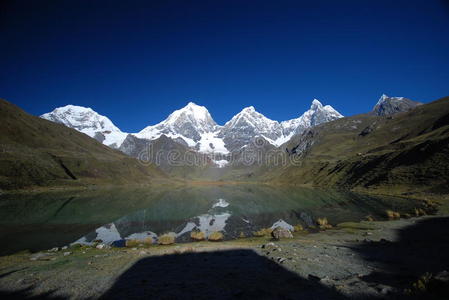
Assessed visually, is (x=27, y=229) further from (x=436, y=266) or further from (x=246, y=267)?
(x=436, y=266)

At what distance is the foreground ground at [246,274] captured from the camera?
11.5 metres

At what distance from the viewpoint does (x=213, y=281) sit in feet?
44.7

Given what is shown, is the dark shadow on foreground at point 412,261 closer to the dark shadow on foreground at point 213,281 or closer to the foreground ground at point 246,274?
the foreground ground at point 246,274

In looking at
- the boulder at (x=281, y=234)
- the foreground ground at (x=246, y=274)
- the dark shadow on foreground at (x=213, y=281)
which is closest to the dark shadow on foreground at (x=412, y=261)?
the foreground ground at (x=246, y=274)

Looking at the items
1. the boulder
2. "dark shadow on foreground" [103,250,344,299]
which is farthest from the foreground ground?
the boulder

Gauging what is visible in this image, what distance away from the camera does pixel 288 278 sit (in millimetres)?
13977

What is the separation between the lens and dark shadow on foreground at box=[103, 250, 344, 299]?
1149cm

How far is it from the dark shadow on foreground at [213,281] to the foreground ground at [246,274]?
44mm

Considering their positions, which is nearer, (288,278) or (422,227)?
(288,278)

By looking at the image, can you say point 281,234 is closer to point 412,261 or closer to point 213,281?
point 412,261

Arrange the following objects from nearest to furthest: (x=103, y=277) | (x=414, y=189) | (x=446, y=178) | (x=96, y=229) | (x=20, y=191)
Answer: (x=103, y=277) → (x=96, y=229) → (x=446, y=178) → (x=414, y=189) → (x=20, y=191)

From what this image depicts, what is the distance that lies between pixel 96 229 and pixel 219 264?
35.4m

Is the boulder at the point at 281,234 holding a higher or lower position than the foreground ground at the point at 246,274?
lower

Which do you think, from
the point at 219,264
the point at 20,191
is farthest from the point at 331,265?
the point at 20,191
